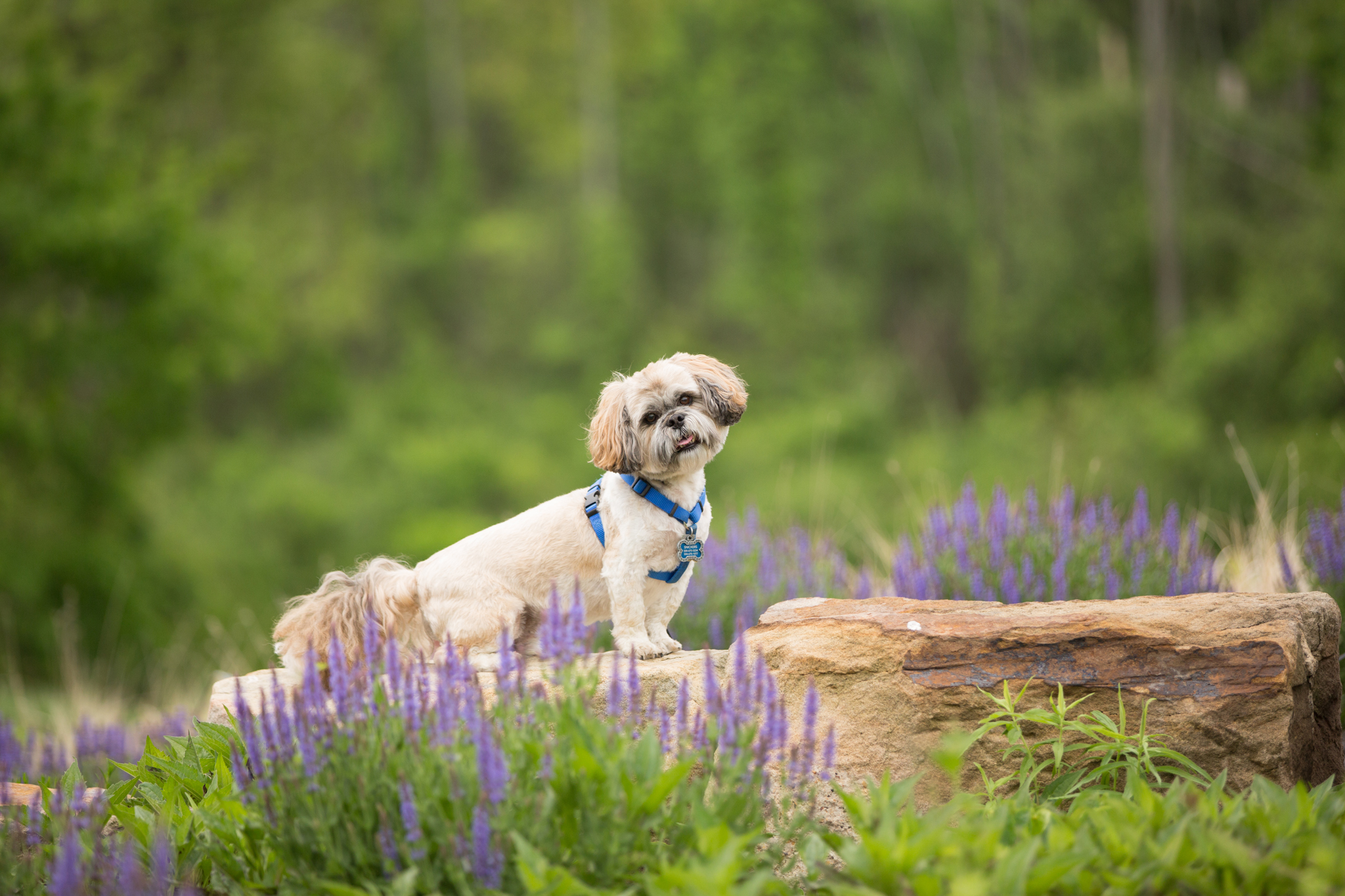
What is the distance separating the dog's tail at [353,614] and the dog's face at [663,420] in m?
0.98

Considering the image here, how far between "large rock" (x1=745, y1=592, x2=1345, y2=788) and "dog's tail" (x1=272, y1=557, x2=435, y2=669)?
4.76 ft

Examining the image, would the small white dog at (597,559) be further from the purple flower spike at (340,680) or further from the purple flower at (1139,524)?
the purple flower at (1139,524)

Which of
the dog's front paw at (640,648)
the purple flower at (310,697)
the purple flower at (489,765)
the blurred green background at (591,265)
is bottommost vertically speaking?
the purple flower at (489,765)

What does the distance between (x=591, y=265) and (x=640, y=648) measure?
2719cm

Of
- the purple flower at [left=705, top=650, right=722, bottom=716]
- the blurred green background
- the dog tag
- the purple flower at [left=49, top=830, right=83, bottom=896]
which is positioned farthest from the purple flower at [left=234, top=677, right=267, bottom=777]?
the blurred green background

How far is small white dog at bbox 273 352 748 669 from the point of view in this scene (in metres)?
4.11

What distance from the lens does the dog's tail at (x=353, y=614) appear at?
4.25m

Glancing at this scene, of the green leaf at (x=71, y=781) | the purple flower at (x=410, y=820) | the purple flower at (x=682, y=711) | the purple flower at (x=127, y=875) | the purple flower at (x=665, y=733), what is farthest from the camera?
the green leaf at (x=71, y=781)

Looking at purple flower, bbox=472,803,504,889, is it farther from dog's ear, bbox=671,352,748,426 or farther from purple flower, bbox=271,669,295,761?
dog's ear, bbox=671,352,748,426

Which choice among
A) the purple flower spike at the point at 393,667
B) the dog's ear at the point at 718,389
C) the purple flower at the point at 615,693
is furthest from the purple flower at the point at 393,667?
the dog's ear at the point at 718,389

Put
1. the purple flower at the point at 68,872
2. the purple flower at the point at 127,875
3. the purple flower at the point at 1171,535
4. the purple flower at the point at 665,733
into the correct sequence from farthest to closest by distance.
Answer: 1. the purple flower at the point at 1171,535
2. the purple flower at the point at 665,733
3. the purple flower at the point at 127,875
4. the purple flower at the point at 68,872

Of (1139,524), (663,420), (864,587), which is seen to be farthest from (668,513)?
(1139,524)

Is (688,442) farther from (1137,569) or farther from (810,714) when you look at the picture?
(1137,569)

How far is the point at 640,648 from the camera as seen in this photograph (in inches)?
164
